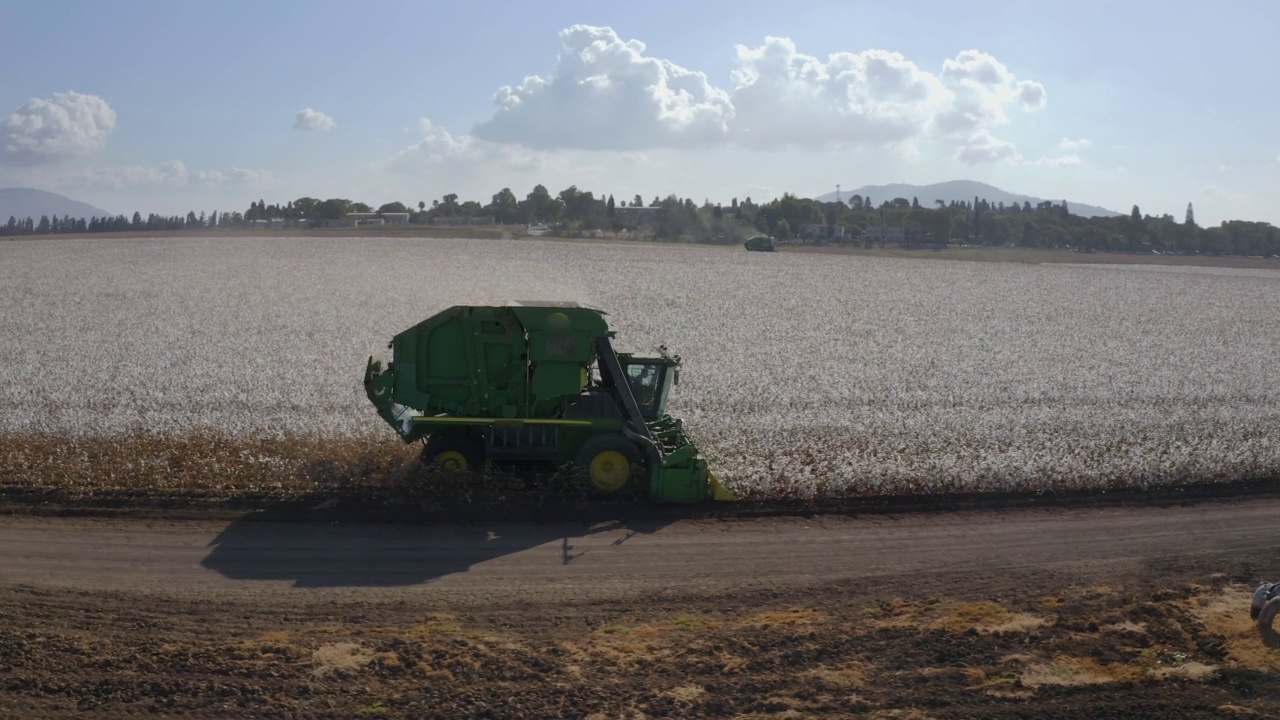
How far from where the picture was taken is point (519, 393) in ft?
52.9

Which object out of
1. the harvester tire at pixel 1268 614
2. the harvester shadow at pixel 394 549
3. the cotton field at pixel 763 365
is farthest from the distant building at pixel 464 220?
the harvester tire at pixel 1268 614

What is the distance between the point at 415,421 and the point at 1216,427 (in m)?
16.9

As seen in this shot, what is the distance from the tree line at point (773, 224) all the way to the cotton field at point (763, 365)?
47.5 meters

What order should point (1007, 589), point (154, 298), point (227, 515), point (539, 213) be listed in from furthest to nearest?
1. point (539, 213)
2. point (154, 298)
3. point (227, 515)
4. point (1007, 589)

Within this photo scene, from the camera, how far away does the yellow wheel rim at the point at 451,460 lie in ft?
51.8

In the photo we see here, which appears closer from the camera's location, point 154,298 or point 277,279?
point 154,298

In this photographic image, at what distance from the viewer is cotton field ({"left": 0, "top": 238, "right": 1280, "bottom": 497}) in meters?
18.1

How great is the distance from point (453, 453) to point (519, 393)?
4.50ft

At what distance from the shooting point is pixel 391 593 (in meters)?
11.8

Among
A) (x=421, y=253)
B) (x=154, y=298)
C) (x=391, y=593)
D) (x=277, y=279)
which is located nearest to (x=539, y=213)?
(x=421, y=253)

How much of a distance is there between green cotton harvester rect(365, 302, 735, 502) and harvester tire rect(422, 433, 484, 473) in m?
0.02

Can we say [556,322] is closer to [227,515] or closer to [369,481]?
[369,481]

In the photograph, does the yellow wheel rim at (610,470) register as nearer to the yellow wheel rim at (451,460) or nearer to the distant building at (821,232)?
the yellow wheel rim at (451,460)

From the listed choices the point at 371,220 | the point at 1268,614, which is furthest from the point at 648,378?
the point at 371,220
